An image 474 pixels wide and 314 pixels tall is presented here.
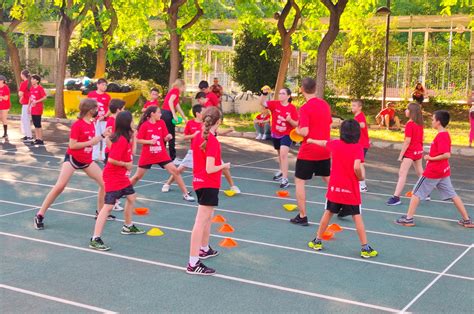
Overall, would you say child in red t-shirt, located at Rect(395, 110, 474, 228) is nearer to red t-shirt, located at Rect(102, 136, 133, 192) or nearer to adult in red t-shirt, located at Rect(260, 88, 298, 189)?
adult in red t-shirt, located at Rect(260, 88, 298, 189)

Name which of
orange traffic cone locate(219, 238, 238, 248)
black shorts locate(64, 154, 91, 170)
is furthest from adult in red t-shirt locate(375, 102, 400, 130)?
black shorts locate(64, 154, 91, 170)

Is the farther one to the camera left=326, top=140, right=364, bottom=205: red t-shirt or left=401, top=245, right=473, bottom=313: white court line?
left=326, top=140, right=364, bottom=205: red t-shirt

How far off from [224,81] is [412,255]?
1027 inches

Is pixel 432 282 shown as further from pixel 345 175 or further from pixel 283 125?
pixel 283 125

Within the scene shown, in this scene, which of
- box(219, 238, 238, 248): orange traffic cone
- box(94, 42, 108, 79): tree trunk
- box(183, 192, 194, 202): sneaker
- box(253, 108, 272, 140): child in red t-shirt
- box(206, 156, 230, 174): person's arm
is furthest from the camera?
box(94, 42, 108, 79): tree trunk

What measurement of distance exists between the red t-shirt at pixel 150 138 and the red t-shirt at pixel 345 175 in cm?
333

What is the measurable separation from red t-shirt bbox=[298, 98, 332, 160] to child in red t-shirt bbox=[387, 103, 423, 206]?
1.87 meters

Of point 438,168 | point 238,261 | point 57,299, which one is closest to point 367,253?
point 238,261

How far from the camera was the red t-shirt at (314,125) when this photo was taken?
30.8ft

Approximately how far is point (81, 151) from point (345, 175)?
3.45 metres

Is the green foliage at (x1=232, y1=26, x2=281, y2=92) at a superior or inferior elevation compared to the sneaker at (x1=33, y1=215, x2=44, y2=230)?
superior

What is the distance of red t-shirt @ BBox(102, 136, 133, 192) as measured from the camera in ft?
26.7

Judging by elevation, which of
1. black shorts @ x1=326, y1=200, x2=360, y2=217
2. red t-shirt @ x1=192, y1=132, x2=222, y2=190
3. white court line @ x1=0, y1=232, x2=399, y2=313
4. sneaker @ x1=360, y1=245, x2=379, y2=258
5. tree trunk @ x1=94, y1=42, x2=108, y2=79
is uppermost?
tree trunk @ x1=94, y1=42, x2=108, y2=79

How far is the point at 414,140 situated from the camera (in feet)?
36.4
